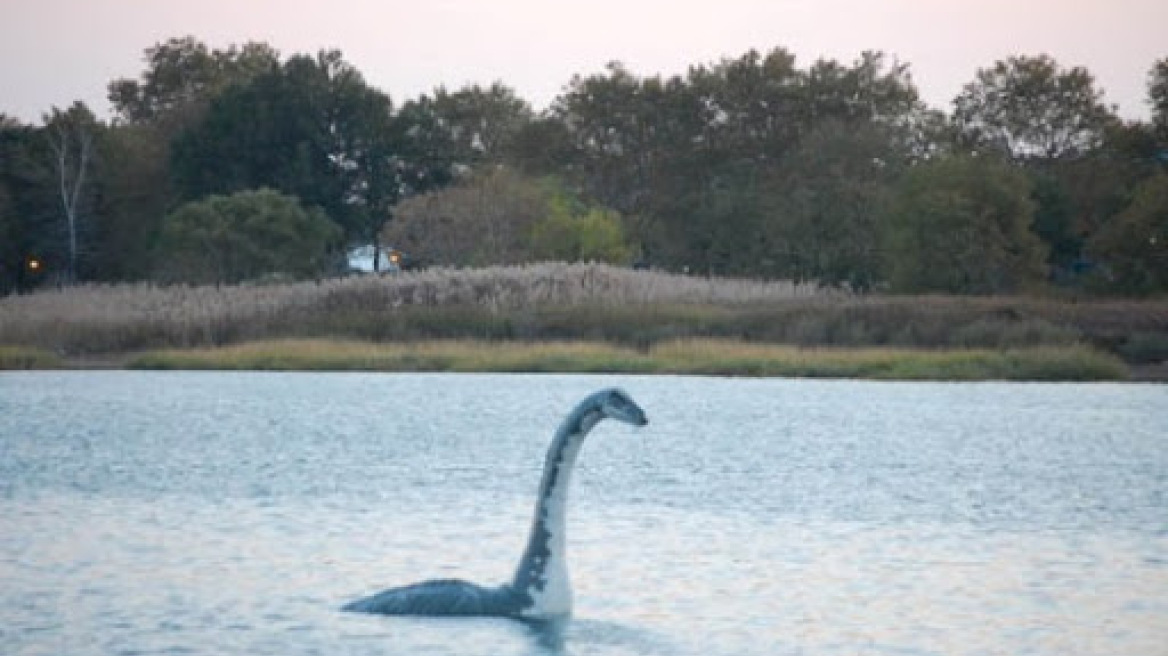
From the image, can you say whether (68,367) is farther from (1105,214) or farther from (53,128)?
(53,128)

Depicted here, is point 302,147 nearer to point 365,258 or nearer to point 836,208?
point 365,258

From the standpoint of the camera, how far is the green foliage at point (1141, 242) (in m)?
66.1

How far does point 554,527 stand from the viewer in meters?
14.8

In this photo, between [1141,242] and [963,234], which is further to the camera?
[1141,242]

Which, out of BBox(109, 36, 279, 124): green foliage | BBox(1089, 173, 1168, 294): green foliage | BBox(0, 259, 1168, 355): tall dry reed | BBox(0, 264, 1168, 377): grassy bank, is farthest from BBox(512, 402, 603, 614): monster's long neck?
BBox(109, 36, 279, 124): green foliage

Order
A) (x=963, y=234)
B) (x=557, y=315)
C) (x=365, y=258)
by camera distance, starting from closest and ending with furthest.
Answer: (x=557, y=315) < (x=963, y=234) < (x=365, y=258)

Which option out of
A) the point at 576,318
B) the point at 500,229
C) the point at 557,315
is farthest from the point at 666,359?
the point at 500,229

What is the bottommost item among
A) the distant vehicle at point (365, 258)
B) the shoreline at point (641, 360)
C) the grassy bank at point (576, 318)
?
the shoreline at point (641, 360)

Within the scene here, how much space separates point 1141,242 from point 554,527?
5456cm

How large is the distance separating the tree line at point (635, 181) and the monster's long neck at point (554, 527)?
51.2 meters

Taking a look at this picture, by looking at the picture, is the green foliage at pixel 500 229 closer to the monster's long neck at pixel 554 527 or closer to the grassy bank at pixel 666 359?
the grassy bank at pixel 666 359

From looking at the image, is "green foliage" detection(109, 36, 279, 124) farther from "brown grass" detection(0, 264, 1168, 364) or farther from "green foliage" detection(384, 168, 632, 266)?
"brown grass" detection(0, 264, 1168, 364)

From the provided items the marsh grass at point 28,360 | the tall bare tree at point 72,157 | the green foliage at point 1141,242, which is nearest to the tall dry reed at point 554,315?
the marsh grass at point 28,360

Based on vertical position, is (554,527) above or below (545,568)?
above
